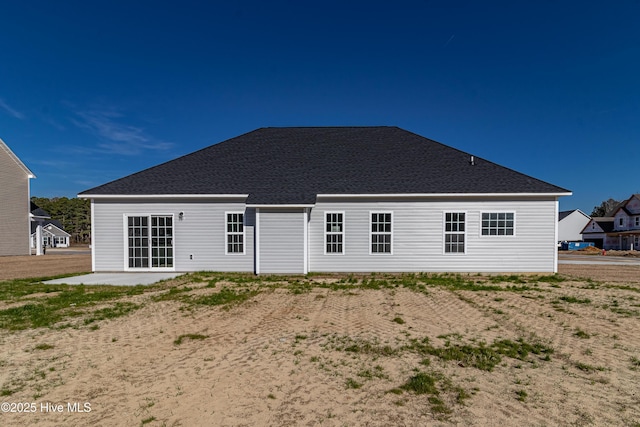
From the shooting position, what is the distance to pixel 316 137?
17578mm

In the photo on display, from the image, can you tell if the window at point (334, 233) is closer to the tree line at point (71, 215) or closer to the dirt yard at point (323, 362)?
the dirt yard at point (323, 362)

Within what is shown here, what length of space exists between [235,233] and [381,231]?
6400 millimetres

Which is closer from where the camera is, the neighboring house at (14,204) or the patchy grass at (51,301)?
the patchy grass at (51,301)

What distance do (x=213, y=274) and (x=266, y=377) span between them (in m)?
9.72

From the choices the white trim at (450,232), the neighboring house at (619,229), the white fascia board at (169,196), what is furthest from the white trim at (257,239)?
the neighboring house at (619,229)

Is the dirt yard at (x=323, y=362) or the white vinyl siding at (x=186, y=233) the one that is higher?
the white vinyl siding at (x=186, y=233)

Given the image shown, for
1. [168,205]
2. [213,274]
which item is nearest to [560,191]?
[213,274]

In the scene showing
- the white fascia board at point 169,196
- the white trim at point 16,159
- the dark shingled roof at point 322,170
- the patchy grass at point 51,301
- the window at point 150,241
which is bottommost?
the patchy grass at point 51,301

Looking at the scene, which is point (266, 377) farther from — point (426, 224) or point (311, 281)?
point (426, 224)

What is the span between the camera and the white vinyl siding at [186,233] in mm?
13750

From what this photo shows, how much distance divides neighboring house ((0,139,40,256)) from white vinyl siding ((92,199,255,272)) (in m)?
22.0

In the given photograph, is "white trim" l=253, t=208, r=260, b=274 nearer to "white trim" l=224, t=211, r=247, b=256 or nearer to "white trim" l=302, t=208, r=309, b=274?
"white trim" l=224, t=211, r=247, b=256

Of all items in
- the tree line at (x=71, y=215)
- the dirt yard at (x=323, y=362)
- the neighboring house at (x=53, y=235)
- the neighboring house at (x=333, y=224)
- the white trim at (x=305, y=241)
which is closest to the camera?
the dirt yard at (x=323, y=362)

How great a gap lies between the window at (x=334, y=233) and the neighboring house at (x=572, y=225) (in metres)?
57.7
